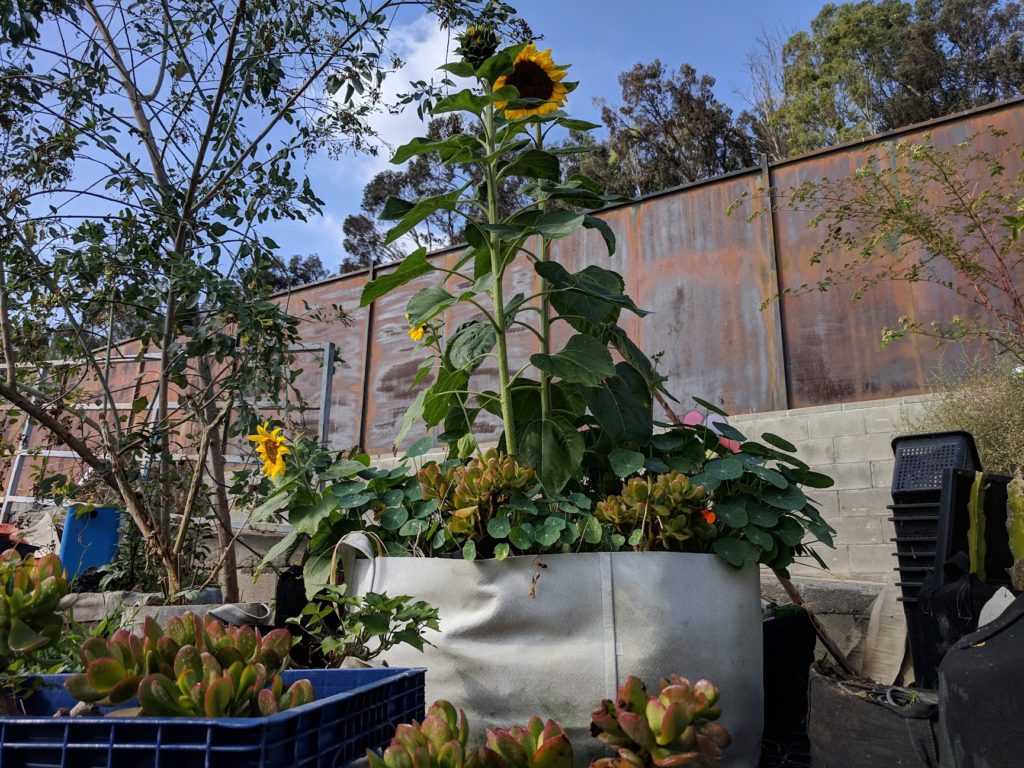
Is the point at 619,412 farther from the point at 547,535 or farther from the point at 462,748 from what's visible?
the point at 462,748

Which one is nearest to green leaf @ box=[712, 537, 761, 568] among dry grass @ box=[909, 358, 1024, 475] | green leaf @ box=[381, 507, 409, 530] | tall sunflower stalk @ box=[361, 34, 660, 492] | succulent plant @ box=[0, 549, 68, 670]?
tall sunflower stalk @ box=[361, 34, 660, 492]

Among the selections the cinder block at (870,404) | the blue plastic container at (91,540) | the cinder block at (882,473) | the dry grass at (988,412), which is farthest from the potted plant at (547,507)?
the cinder block at (870,404)

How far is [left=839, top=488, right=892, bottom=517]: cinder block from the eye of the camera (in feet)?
13.0

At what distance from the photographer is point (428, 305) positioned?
1.63 m

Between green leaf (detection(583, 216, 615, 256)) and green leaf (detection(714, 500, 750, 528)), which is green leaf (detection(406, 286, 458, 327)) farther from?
green leaf (detection(714, 500, 750, 528))

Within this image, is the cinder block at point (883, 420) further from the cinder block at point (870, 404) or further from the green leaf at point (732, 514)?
the green leaf at point (732, 514)

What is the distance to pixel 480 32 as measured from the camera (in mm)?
1737

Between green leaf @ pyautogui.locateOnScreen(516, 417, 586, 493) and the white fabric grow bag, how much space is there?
0.78 ft

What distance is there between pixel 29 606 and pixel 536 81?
1.45 m

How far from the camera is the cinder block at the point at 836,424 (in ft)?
14.1

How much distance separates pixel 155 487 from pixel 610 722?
77.0 inches

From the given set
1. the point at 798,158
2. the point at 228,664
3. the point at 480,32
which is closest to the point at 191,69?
the point at 480,32

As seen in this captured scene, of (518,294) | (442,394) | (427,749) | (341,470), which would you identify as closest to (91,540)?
(341,470)

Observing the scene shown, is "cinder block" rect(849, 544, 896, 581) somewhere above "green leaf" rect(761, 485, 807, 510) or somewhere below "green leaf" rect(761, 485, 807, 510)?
below
